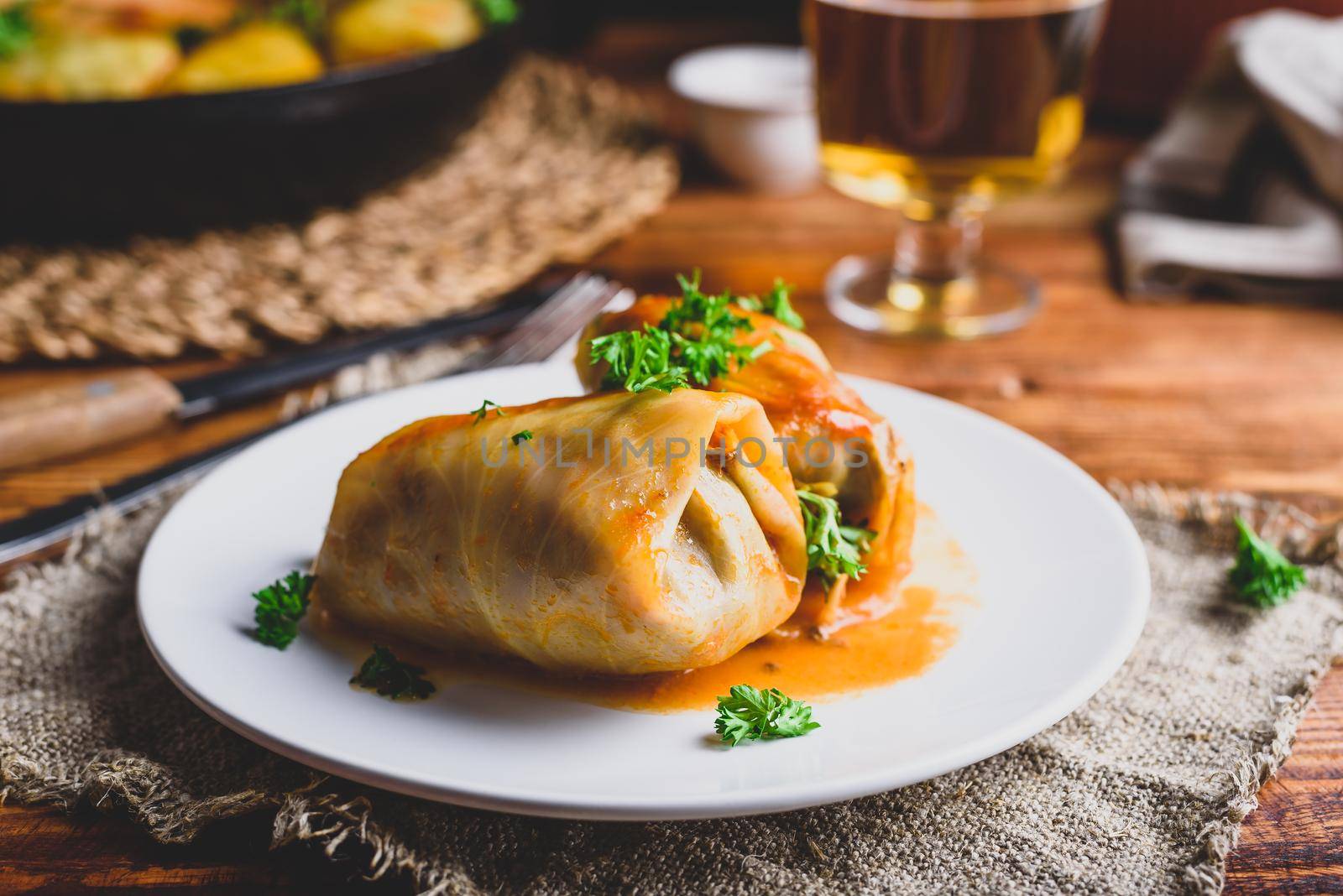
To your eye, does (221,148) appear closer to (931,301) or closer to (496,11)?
(496,11)

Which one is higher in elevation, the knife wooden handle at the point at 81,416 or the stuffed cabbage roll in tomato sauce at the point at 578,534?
the stuffed cabbage roll in tomato sauce at the point at 578,534

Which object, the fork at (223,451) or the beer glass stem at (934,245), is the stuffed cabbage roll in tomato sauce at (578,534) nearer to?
the fork at (223,451)

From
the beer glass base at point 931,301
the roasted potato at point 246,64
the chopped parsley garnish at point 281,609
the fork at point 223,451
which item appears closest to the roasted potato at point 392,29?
the roasted potato at point 246,64

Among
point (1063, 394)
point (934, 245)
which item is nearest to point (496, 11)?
point (934, 245)

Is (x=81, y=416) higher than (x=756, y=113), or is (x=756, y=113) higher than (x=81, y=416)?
(x=81, y=416)

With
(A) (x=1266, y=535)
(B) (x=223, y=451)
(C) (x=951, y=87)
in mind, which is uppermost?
(C) (x=951, y=87)

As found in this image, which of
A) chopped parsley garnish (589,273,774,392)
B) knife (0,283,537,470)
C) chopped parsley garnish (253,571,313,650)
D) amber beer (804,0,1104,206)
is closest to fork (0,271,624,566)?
knife (0,283,537,470)
